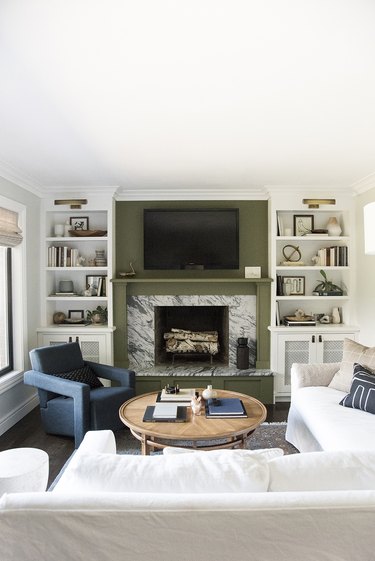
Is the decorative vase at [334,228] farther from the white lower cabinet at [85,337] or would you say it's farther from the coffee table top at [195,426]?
the white lower cabinet at [85,337]

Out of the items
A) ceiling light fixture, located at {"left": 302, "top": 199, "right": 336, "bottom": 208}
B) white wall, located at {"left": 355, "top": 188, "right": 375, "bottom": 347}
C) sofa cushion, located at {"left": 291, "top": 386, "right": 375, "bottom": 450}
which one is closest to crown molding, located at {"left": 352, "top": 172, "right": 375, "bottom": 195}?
white wall, located at {"left": 355, "top": 188, "right": 375, "bottom": 347}

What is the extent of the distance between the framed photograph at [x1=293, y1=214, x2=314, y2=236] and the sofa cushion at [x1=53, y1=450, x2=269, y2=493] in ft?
12.3

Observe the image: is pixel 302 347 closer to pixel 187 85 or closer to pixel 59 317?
pixel 59 317

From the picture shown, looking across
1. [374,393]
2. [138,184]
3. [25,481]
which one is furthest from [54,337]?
[374,393]

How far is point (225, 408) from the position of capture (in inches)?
117

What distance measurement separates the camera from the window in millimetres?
4035

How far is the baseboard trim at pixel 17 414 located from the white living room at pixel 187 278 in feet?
0.07

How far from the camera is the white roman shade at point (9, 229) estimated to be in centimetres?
370

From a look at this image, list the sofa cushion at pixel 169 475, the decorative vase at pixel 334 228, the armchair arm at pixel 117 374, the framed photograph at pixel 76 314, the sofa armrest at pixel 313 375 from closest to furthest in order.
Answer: the sofa cushion at pixel 169 475
the sofa armrest at pixel 313 375
the armchair arm at pixel 117 374
the decorative vase at pixel 334 228
the framed photograph at pixel 76 314

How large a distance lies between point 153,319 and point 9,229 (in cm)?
192

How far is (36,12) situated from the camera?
→ 153 cm

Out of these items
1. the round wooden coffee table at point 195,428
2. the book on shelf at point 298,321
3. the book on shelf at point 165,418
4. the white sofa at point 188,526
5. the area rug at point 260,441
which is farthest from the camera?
the book on shelf at point 298,321

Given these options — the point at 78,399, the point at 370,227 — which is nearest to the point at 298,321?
the point at 78,399

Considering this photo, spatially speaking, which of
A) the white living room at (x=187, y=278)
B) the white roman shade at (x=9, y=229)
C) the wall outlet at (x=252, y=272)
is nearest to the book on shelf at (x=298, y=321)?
the white living room at (x=187, y=278)
